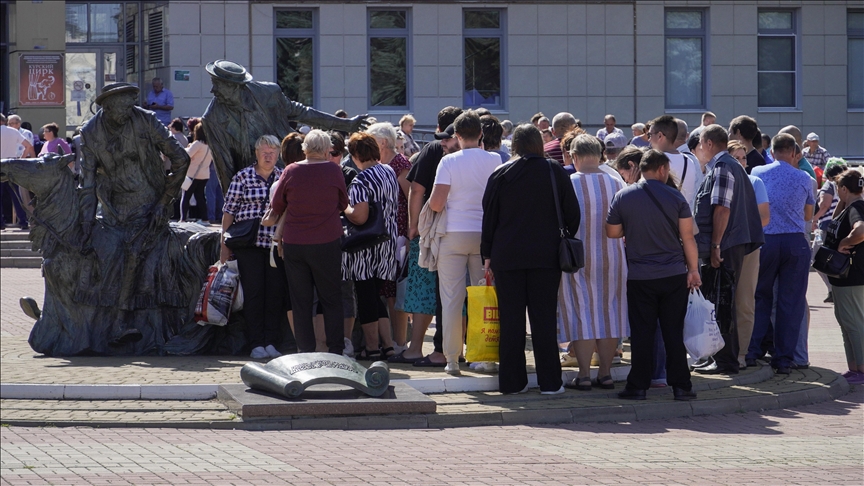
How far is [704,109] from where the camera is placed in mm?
27656

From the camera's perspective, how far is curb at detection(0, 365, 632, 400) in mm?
8812

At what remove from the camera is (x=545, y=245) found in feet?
28.5

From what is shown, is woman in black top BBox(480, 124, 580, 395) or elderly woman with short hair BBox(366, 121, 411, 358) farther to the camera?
elderly woman with short hair BBox(366, 121, 411, 358)

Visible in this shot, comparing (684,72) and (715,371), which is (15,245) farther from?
(715,371)

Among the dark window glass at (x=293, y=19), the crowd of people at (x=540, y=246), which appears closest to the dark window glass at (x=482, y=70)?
the dark window glass at (x=293, y=19)

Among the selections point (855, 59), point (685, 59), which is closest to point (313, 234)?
point (685, 59)

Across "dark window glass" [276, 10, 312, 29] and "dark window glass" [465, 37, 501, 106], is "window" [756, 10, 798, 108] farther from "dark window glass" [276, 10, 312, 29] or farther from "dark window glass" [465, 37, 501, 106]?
"dark window glass" [276, 10, 312, 29]

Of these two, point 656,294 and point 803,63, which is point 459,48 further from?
point 656,294

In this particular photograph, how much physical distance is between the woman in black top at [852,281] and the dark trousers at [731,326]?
0.97 metres

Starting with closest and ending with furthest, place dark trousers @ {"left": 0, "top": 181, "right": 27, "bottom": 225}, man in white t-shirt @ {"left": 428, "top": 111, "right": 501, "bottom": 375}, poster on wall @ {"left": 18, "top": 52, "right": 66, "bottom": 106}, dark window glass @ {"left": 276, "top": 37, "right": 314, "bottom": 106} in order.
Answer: man in white t-shirt @ {"left": 428, "top": 111, "right": 501, "bottom": 375}
dark trousers @ {"left": 0, "top": 181, "right": 27, "bottom": 225}
dark window glass @ {"left": 276, "top": 37, "right": 314, "bottom": 106}
poster on wall @ {"left": 18, "top": 52, "right": 66, "bottom": 106}

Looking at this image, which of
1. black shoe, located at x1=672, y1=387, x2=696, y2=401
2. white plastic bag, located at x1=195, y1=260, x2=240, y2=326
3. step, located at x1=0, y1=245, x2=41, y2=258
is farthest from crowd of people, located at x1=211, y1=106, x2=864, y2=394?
step, located at x1=0, y1=245, x2=41, y2=258

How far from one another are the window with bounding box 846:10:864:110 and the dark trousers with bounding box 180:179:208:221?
16017mm

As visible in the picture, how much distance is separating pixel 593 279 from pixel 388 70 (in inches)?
711

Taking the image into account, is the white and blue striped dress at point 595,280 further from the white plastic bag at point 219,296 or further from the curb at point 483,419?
the white plastic bag at point 219,296
